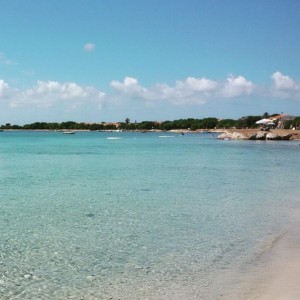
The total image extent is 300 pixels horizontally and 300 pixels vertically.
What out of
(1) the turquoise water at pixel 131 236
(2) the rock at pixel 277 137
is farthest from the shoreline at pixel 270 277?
(2) the rock at pixel 277 137

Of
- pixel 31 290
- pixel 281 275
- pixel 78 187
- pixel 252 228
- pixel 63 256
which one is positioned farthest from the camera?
pixel 78 187

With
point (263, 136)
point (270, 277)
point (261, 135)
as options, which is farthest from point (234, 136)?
point (270, 277)

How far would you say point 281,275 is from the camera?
8680mm

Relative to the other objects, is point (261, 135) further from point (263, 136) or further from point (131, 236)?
point (131, 236)

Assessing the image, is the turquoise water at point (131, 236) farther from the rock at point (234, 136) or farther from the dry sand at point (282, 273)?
the rock at point (234, 136)

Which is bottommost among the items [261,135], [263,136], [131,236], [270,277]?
[131,236]

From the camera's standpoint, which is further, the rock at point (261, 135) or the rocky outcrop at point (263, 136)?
the rock at point (261, 135)

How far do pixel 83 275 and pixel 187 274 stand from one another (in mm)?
2156

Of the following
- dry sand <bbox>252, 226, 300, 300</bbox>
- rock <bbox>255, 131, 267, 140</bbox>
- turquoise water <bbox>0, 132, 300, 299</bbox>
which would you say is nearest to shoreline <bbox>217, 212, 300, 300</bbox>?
dry sand <bbox>252, 226, 300, 300</bbox>

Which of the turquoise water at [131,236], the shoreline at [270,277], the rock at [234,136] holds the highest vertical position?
the rock at [234,136]

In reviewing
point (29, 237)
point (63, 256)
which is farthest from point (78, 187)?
point (63, 256)

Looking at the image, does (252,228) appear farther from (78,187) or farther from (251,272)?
(78,187)

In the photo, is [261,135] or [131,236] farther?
[261,135]

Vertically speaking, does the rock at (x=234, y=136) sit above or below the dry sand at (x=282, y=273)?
above
